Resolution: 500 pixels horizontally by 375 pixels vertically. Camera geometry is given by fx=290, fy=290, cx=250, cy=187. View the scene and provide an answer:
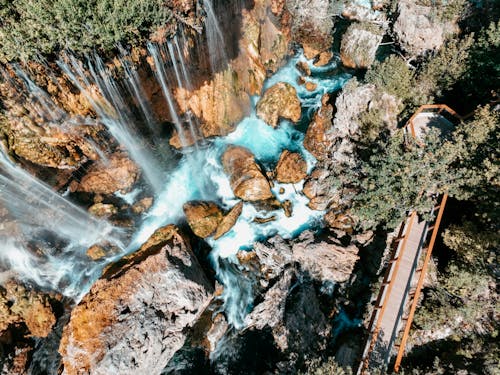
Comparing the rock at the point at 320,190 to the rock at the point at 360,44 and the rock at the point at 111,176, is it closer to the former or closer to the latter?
the rock at the point at 360,44

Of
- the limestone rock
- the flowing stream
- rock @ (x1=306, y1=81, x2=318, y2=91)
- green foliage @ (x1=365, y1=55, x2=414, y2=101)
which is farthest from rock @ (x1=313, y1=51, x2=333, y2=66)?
the limestone rock

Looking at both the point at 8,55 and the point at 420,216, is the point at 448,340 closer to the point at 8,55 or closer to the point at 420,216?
the point at 420,216

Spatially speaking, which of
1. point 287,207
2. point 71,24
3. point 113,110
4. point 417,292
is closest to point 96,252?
point 113,110

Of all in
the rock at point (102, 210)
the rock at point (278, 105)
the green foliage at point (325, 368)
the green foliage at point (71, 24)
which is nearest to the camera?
the green foliage at point (325, 368)

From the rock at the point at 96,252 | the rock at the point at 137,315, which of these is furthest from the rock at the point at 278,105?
the rock at the point at 96,252

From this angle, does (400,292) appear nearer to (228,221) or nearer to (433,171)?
(433,171)

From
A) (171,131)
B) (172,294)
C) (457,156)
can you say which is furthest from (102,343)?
(457,156)

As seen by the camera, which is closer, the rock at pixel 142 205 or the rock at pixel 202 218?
the rock at pixel 202 218
